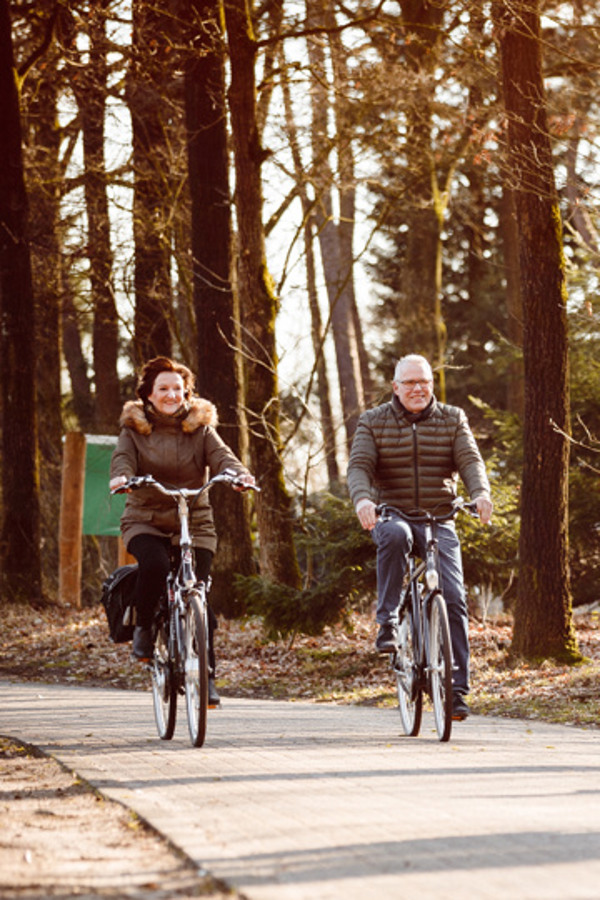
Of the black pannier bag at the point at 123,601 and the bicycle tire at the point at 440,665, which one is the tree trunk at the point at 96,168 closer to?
the black pannier bag at the point at 123,601

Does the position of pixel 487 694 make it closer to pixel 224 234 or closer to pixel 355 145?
pixel 224 234

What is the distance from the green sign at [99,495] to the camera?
A: 2066 cm

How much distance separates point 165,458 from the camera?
833cm

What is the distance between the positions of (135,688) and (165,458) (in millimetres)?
5747

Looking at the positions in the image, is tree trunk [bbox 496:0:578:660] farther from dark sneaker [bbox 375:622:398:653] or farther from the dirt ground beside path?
the dirt ground beside path

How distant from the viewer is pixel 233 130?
16.5 meters

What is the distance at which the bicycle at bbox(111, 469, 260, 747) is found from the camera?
25.1ft

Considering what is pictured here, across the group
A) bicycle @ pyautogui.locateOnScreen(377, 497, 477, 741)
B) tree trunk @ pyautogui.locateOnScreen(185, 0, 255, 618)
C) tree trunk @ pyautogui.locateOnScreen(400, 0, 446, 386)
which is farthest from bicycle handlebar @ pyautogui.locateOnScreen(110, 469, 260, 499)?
tree trunk @ pyautogui.locateOnScreen(400, 0, 446, 386)

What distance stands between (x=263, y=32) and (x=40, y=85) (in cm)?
586

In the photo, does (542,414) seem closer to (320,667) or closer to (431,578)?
(320,667)

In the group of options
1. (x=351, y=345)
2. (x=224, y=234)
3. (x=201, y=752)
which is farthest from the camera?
(x=351, y=345)

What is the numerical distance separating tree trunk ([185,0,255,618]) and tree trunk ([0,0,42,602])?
3888 millimetres

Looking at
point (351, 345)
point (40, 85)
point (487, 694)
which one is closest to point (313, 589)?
point (487, 694)

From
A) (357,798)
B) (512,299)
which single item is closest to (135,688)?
(357,798)
